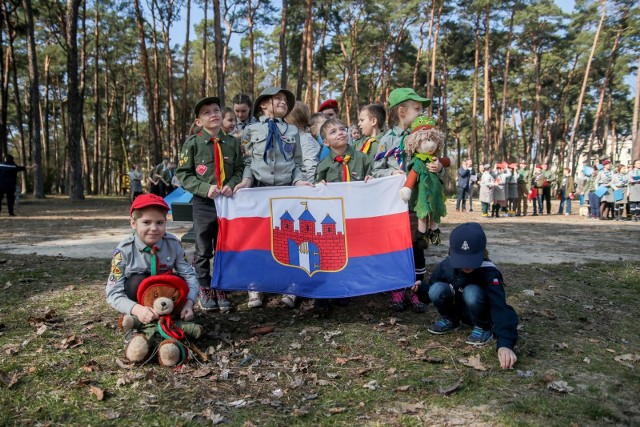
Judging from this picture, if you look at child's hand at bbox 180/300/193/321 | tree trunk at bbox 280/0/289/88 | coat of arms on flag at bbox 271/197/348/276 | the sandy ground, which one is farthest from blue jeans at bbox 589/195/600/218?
child's hand at bbox 180/300/193/321

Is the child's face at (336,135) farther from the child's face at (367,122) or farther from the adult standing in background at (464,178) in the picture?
the adult standing in background at (464,178)

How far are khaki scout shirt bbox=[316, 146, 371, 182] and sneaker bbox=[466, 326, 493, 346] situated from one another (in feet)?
6.29

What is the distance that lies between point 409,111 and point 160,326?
127 inches

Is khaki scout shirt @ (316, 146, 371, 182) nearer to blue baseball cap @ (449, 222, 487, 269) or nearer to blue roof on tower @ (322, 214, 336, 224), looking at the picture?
blue roof on tower @ (322, 214, 336, 224)

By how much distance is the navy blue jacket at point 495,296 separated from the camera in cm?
356

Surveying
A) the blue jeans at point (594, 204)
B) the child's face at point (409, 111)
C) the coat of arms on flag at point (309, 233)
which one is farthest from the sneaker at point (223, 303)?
the blue jeans at point (594, 204)

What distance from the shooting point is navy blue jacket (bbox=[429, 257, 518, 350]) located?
11.7ft

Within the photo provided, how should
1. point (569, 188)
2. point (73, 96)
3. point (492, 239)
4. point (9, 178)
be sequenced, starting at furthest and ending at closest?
point (73, 96) → point (569, 188) → point (9, 178) → point (492, 239)

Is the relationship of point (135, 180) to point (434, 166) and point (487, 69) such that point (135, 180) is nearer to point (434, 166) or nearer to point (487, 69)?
point (434, 166)

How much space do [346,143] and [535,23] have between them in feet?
121

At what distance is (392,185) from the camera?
487 cm

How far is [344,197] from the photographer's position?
483 centimetres

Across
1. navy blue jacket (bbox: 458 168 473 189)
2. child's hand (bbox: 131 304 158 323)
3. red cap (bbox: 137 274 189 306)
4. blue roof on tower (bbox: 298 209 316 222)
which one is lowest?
child's hand (bbox: 131 304 158 323)

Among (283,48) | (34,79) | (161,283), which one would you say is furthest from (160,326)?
(34,79)
